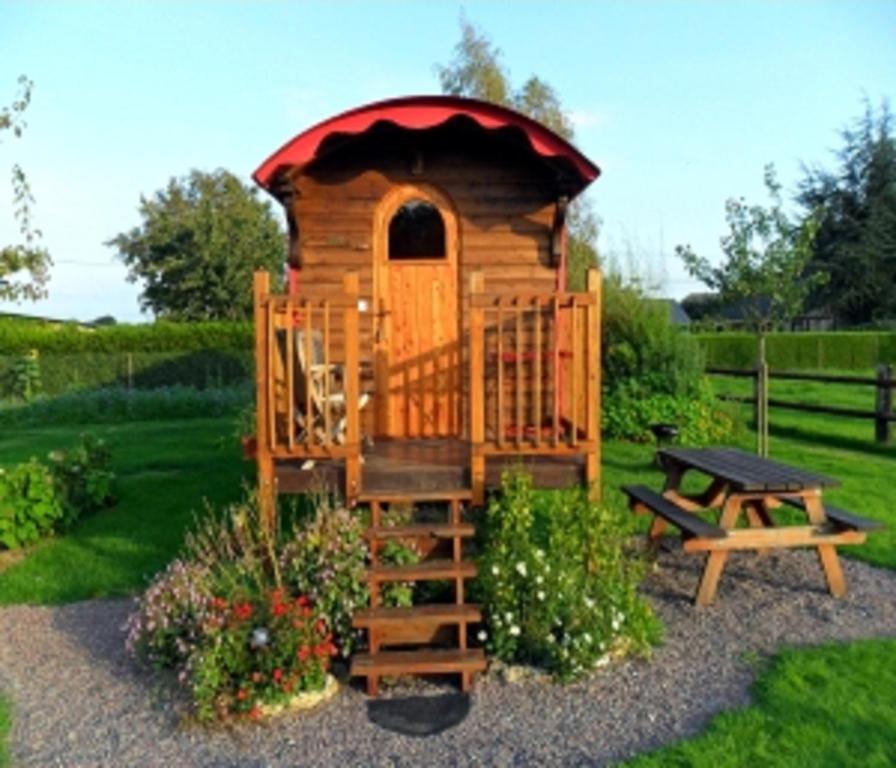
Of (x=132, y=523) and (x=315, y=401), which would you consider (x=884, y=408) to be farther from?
(x=132, y=523)

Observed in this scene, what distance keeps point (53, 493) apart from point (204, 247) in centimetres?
2819

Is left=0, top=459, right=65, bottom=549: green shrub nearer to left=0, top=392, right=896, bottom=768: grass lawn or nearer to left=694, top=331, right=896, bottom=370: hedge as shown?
left=0, top=392, right=896, bottom=768: grass lawn

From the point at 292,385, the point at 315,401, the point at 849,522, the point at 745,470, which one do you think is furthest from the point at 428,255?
the point at 849,522

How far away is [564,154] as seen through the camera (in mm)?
6844

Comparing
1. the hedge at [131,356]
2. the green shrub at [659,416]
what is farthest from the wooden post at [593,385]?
the hedge at [131,356]

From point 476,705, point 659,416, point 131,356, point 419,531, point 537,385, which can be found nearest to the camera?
point 476,705

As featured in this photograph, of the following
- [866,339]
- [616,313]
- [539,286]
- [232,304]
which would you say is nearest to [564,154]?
[539,286]

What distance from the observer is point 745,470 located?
20.0 feet

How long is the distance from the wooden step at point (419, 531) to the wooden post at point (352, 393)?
47cm

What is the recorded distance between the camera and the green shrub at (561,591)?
4762 millimetres

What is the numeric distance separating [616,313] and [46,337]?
56.0ft

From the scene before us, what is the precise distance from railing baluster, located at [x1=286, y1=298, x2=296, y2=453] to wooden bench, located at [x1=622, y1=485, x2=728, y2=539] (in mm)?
2748

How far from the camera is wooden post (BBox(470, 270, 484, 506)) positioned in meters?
5.59

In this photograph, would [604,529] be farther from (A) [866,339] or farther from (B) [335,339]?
(A) [866,339]
